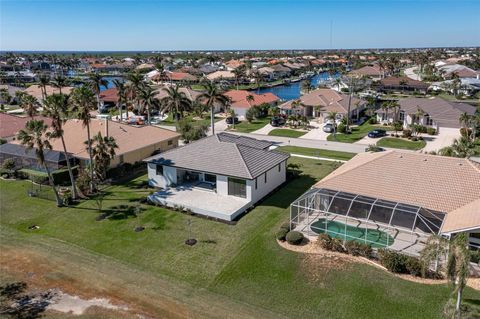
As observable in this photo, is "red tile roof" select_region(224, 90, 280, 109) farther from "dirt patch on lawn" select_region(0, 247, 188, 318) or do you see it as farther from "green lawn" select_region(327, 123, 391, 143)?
"dirt patch on lawn" select_region(0, 247, 188, 318)

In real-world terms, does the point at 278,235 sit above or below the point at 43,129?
below

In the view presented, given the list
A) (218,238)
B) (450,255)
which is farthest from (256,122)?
(450,255)

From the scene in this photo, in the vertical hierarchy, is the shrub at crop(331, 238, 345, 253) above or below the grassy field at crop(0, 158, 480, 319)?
above

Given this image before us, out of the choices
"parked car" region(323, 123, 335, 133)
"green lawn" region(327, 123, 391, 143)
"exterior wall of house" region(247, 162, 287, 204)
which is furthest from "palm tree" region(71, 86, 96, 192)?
"parked car" region(323, 123, 335, 133)

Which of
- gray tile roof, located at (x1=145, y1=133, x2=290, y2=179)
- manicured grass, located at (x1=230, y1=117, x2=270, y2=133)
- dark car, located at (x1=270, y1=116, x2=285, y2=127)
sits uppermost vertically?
gray tile roof, located at (x1=145, y1=133, x2=290, y2=179)

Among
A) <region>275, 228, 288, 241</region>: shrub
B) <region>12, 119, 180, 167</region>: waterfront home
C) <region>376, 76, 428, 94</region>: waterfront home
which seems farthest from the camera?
<region>376, 76, 428, 94</region>: waterfront home

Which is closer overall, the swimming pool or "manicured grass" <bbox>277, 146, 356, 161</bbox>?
the swimming pool

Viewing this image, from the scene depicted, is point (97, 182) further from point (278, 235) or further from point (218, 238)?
point (278, 235)
